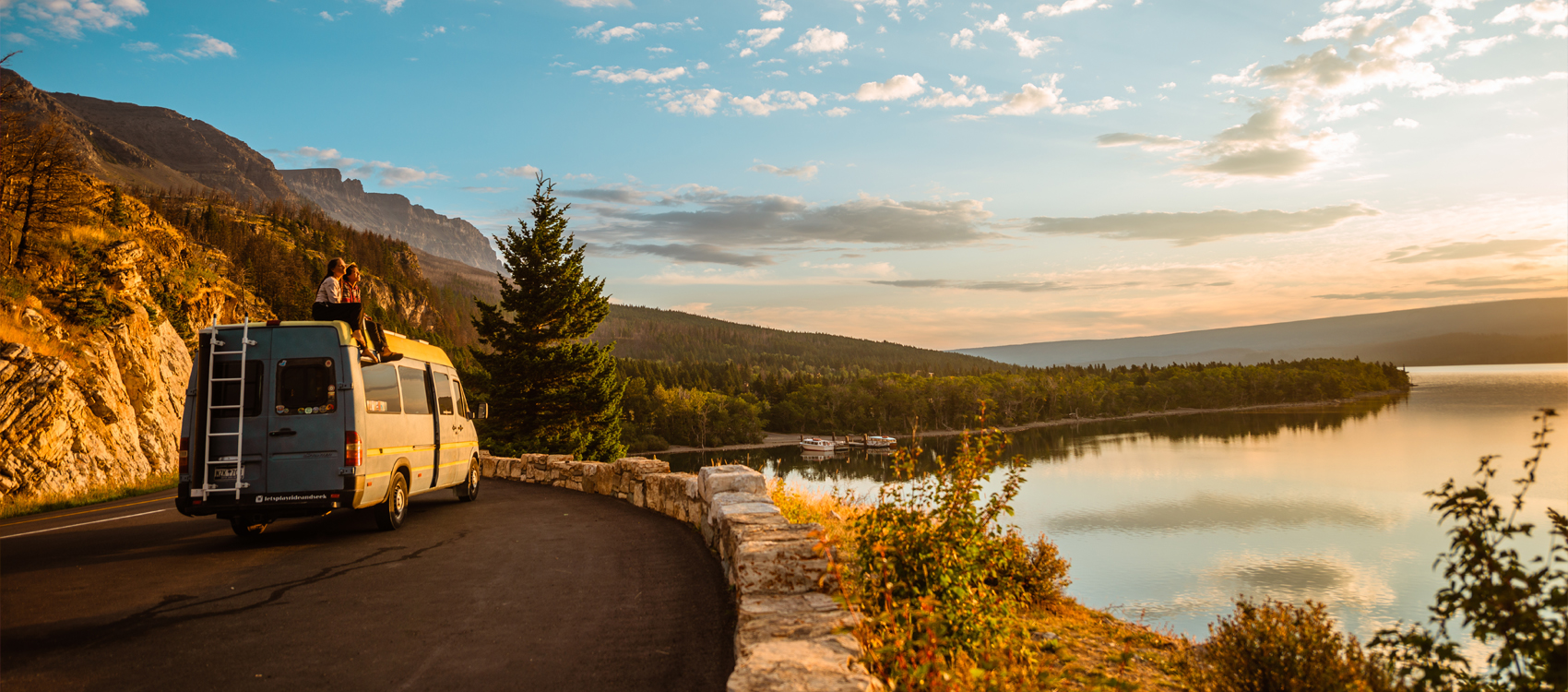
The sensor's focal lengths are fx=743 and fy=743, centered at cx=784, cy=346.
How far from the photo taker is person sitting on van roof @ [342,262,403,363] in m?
10.4

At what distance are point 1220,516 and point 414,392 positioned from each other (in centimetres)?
6930

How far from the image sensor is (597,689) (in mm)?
4805

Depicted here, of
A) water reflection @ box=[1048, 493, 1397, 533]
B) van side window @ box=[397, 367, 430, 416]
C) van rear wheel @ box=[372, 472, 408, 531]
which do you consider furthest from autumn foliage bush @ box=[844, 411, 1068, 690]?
water reflection @ box=[1048, 493, 1397, 533]

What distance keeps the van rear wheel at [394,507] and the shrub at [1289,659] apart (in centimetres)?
1028

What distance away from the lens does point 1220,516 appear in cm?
6400

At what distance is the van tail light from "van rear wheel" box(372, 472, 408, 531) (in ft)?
4.65

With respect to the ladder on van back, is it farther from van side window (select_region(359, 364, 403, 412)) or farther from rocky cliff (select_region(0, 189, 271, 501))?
rocky cliff (select_region(0, 189, 271, 501))

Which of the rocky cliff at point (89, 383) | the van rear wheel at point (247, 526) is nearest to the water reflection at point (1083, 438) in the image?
the rocky cliff at point (89, 383)

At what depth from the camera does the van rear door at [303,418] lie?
9273mm

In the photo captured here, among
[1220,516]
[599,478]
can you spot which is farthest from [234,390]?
[1220,516]

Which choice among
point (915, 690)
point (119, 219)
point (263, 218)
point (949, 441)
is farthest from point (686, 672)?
point (263, 218)

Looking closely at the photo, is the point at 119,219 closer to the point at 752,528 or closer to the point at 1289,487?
the point at 752,528

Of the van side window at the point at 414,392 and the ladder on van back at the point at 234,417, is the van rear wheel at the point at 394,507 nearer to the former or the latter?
the van side window at the point at 414,392

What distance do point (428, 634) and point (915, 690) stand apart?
3957mm
